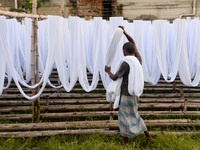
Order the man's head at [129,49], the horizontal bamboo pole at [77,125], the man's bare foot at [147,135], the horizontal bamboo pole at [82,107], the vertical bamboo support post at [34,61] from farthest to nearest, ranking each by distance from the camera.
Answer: the horizontal bamboo pole at [82,107]
the vertical bamboo support post at [34,61]
the horizontal bamboo pole at [77,125]
the man's bare foot at [147,135]
the man's head at [129,49]

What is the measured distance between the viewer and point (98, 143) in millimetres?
2803

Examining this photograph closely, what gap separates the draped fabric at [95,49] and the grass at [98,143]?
0.68 m

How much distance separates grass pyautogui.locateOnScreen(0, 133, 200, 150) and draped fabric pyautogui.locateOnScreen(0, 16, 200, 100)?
26.8 inches

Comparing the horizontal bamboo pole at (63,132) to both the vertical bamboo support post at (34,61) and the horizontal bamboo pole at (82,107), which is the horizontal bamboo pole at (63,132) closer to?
the vertical bamboo support post at (34,61)

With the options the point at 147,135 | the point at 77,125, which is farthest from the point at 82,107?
the point at 147,135

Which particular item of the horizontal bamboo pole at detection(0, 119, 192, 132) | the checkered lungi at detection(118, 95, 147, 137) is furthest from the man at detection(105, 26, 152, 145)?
the horizontal bamboo pole at detection(0, 119, 192, 132)

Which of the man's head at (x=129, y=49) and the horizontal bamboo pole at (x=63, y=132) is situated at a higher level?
the man's head at (x=129, y=49)

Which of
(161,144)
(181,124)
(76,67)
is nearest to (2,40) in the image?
(76,67)

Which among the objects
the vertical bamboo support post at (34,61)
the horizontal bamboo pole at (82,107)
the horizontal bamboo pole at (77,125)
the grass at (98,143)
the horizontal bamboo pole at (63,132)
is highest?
the vertical bamboo support post at (34,61)

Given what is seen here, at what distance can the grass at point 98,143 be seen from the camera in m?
2.71

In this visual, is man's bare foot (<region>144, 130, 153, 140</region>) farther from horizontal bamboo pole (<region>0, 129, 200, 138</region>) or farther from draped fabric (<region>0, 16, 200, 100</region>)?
draped fabric (<region>0, 16, 200, 100</region>)

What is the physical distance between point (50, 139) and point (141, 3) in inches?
236

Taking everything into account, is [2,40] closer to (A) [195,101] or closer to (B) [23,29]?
(B) [23,29]

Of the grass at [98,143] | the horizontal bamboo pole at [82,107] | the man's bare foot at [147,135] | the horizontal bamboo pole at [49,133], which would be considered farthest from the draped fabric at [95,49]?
the man's bare foot at [147,135]
